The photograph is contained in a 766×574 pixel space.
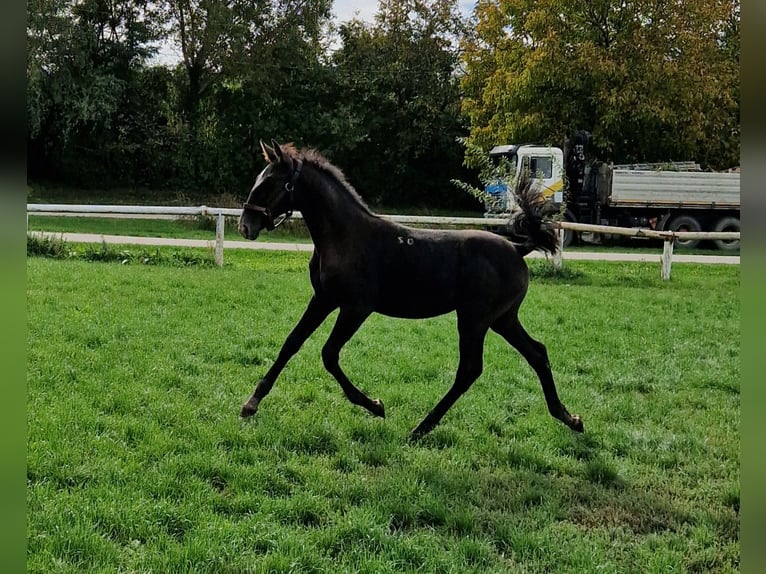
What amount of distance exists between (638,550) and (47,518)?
281 cm

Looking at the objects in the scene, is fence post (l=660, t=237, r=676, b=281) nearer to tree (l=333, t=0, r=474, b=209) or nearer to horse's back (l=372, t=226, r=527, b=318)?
horse's back (l=372, t=226, r=527, b=318)

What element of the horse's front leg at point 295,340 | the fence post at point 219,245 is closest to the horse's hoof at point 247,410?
the horse's front leg at point 295,340

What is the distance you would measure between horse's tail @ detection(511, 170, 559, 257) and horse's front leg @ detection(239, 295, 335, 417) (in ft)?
4.66

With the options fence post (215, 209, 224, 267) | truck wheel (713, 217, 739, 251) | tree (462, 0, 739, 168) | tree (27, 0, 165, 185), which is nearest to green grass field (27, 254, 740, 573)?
fence post (215, 209, 224, 267)

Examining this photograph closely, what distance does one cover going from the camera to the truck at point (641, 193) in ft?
64.7

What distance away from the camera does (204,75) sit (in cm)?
2856

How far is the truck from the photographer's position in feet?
64.7

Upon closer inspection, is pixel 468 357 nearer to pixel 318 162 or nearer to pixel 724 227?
pixel 318 162

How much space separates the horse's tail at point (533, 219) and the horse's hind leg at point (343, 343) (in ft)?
3.96

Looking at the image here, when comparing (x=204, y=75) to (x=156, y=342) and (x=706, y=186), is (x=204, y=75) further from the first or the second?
(x=156, y=342)

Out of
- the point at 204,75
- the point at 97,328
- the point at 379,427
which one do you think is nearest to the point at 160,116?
the point at 204,75

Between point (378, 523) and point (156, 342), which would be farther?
point (156, 342)

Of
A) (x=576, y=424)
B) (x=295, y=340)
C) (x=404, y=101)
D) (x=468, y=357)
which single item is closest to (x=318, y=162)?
(x=295, y=340)
